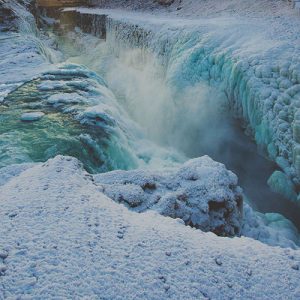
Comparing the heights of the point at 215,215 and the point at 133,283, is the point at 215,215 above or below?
below

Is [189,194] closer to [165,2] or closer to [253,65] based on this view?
[253,65]

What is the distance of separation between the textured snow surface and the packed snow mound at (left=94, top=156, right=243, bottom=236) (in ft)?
1.98

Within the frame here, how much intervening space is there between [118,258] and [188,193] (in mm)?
1509

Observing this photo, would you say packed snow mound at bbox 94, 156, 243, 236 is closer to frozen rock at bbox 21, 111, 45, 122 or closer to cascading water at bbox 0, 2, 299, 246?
cascading water at bbox 0, 2, 299, 246

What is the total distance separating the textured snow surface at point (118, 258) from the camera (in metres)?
1.60

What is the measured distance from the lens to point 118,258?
1.79 m

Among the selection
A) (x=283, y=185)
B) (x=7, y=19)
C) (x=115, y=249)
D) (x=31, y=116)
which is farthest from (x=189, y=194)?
(x=7, y=19)

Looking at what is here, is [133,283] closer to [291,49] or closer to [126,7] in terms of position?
[291,49]

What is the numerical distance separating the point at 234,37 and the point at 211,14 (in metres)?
A: 6.26

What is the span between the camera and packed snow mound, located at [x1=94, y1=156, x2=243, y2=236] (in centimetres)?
294

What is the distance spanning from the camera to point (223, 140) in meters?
7.27

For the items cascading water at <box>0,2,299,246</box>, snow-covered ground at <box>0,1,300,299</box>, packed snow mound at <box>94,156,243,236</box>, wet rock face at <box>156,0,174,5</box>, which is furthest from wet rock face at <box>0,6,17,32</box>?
packed snow mound at <box>94,156,243,236</box>

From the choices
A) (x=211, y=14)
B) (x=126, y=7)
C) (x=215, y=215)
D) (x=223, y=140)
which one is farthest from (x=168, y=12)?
(x=215, y=215)

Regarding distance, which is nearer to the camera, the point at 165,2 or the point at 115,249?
the point at 115,249
